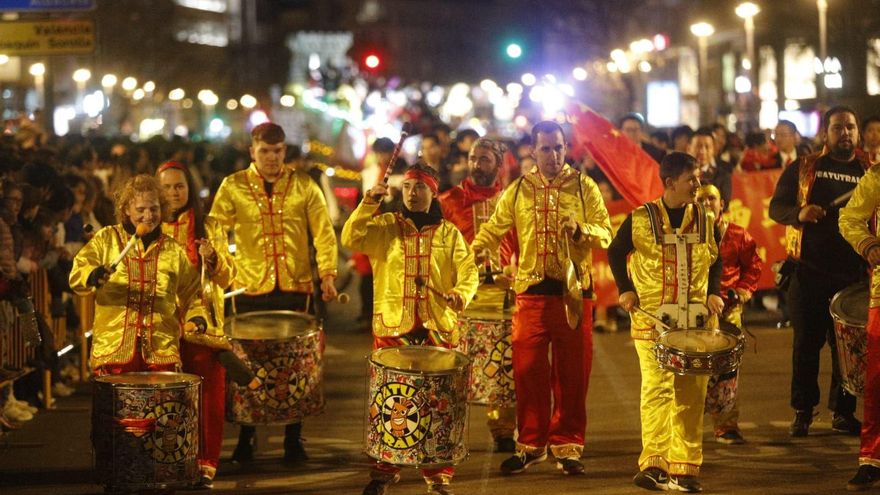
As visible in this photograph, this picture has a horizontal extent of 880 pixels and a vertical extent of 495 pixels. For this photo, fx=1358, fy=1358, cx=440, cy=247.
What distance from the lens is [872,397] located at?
8.04 meters

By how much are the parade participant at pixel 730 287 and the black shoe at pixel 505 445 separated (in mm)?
1368

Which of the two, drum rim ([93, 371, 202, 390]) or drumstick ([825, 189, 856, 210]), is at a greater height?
drumstick ([825, 189, 856, 210])

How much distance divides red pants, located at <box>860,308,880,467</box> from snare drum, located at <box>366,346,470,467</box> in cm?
242

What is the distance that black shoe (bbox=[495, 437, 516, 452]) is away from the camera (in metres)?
9.46

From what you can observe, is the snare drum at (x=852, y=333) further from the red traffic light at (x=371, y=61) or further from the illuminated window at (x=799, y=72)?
the illuminated window at (x=799, y=72)

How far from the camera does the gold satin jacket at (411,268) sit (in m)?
8.21

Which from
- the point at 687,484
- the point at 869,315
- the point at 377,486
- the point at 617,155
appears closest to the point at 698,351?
the point at 687,484

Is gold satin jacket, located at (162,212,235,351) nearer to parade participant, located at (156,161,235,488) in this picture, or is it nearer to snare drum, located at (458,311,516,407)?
parade participant, located at (156,161,235,488)

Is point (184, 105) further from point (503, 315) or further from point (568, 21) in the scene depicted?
point (503, 315)

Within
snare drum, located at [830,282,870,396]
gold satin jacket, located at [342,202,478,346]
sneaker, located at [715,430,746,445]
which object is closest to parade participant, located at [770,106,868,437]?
sneaker, located at [715,430,746,445]

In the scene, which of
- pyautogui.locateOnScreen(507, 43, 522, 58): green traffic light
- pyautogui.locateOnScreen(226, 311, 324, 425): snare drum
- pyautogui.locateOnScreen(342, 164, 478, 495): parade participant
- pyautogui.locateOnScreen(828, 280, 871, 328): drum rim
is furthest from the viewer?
pyautogui.locateOnScreen(507, 43, 522, 58): green traffic light

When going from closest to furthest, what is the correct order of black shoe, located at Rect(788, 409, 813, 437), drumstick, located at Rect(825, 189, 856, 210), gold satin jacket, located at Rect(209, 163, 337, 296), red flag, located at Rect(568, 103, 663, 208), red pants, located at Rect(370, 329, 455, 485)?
red pants, located at Rect(370, 329, 455, 485) < gold satin jacket, located at Rect(209, 163, 337, 296) < drumstick, located at Rect(825, 189, 856, 210) < black shoe, located at Rect(788, 409, 813, 437) < red flag, located at Rect(568, 103, 663, 208)

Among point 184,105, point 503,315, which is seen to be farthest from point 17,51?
point 184,105

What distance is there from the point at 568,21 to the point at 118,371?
4496 cm
